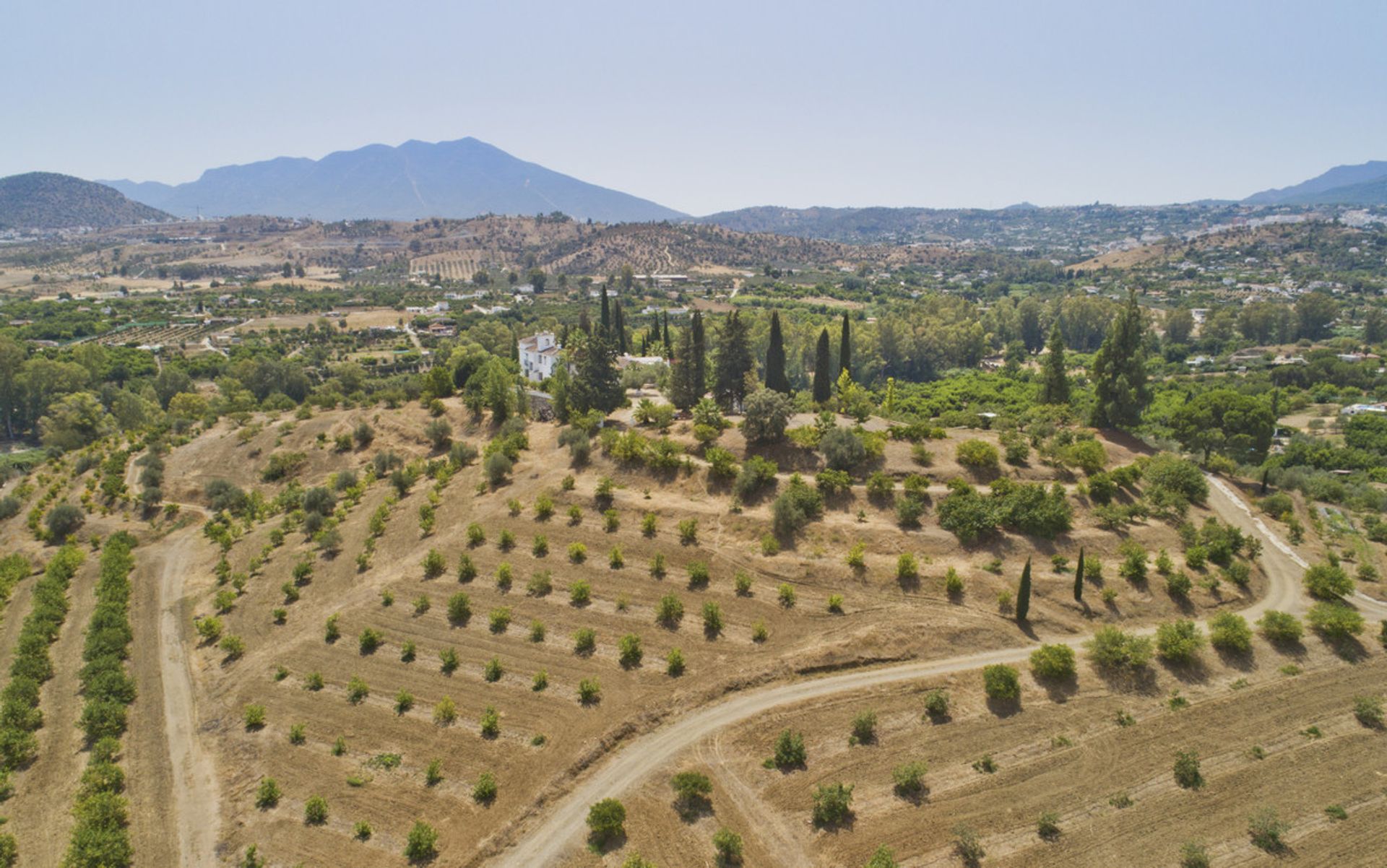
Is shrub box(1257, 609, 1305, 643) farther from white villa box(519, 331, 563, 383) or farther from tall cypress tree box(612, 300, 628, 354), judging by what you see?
white villa box(519, 331, 563, 383)

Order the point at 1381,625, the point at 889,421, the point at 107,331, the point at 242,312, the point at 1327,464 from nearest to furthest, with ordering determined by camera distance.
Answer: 1. the point at 1381,625
2. the point at 889,421
3. the point at 1327,464
4. the point at 107,331
5. the point at 242,312

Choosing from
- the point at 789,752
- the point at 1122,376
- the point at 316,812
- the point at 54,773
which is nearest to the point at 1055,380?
the point at 1122,376

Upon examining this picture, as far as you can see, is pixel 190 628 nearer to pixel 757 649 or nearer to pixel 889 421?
pixel 757 649

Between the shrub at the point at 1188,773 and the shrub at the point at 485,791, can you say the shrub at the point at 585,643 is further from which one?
the shrub at the point at 1188,773

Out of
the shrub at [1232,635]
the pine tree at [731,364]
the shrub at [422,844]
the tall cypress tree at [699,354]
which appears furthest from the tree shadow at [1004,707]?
the tall cypress tree at [699,354]

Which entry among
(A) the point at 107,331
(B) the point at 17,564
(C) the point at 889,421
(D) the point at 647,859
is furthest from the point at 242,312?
(D) the point at 647,859

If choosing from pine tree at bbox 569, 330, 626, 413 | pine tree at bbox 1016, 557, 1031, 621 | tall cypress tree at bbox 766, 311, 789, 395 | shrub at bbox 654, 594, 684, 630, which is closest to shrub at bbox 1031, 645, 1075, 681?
pine tree at bbox 1016, 557, 1031, 621
